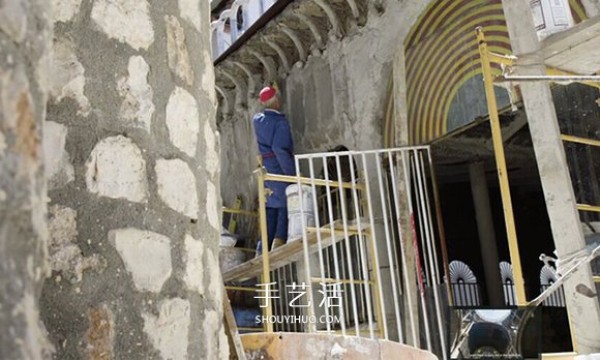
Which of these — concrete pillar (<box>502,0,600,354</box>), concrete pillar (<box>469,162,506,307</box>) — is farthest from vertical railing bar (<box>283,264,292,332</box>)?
concrete pillar (<box>502,0,600,354</box>)

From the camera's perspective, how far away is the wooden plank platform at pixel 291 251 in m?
6.30

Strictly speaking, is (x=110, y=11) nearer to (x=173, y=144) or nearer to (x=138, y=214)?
(x=173, y=144)

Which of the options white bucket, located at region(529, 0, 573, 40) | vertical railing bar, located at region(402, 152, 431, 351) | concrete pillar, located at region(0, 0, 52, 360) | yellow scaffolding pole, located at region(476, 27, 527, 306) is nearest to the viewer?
concrete pillar, located at region(0, 0, 52, 360)

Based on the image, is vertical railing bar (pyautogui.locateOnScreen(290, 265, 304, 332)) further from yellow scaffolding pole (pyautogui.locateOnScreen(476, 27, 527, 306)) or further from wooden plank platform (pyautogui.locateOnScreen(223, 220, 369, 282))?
yellow scaffolding pole (pyautogui.locateOnScreen(476, 27, 527, 306))

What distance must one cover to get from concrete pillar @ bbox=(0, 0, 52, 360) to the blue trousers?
6403 mm

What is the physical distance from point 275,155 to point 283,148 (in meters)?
0.14

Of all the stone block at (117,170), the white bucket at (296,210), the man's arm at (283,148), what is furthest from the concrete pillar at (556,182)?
the man's arm at (283,148)

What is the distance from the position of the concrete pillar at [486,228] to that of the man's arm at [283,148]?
2.36m

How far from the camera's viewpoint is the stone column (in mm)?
1605

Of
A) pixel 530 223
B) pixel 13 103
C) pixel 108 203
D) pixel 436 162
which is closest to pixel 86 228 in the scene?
pixel 108 203

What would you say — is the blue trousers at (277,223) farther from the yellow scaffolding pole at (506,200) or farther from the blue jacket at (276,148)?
the yellow scaffolding pole at (506,200)

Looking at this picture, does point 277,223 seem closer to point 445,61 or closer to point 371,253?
point 371,253

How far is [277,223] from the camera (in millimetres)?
7555

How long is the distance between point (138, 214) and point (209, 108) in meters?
0.52
